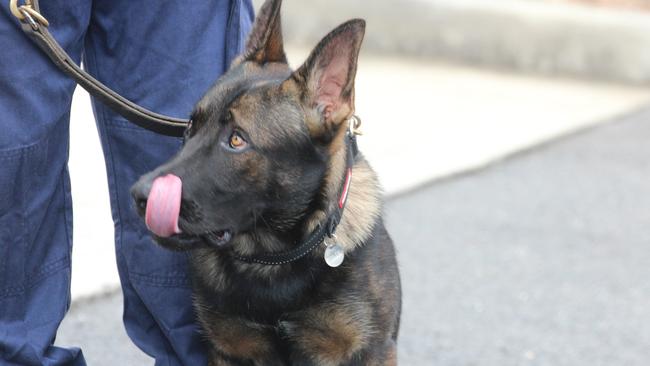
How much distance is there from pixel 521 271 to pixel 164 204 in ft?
9.65

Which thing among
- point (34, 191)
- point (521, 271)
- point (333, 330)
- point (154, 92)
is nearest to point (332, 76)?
point (154, 92)

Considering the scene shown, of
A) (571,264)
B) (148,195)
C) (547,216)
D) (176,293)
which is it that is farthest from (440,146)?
(148,195)

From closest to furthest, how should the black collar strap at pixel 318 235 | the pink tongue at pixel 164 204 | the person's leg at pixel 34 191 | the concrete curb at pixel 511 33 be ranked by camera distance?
the pink tongue at pixel 164 204, the person's leg at pixel 34 191, the black collar strap at pixel 318 235, the concrete curb at pixel 511 33

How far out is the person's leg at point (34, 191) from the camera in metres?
2.74

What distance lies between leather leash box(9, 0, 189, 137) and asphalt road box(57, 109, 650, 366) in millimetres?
1351

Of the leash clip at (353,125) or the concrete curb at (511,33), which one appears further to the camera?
the concrete curb at (511,33)

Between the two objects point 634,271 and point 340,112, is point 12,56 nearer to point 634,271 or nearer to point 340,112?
point 340,112

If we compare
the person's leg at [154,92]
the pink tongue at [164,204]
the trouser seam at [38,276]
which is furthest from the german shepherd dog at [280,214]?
the trouser seam at [38,276]

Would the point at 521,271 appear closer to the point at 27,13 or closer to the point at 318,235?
the point at 318,235

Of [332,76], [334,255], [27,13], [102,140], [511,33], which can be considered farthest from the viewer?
[511,33]

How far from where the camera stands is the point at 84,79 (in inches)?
109

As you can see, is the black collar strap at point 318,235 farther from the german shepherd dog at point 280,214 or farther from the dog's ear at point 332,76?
the dog's ear at point 332,76

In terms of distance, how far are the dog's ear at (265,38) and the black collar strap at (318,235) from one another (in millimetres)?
312

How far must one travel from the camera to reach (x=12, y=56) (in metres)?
2.72
